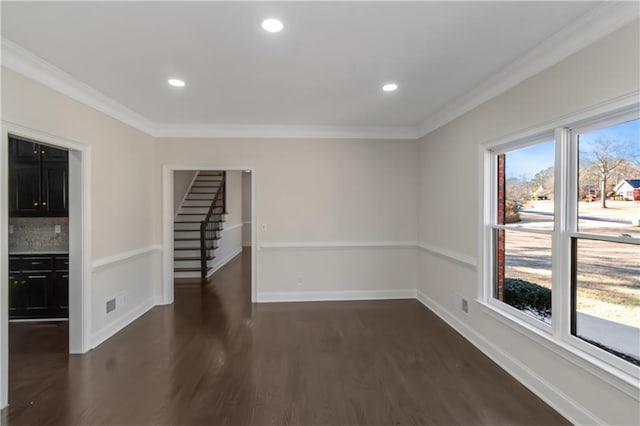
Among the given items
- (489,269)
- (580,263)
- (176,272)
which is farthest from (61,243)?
(580,263)

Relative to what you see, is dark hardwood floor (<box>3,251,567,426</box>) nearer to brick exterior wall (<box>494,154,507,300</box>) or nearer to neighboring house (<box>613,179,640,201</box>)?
brick exterior wall (<box>494,154,507,300</box>)

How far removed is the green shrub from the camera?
8.82 feet

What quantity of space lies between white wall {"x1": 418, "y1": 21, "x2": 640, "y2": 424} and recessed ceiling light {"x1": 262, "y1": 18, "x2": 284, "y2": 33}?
2.05 metres

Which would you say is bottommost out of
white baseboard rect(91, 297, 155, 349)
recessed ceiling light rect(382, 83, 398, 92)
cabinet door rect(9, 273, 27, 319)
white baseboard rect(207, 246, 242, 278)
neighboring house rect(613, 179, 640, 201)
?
white baseboard rect(91, 297, 155, 349)

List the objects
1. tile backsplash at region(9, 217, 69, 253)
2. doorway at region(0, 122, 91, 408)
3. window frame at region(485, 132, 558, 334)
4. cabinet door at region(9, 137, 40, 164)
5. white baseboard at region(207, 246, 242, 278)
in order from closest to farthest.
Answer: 1. doorway at region(0, 122, 91, 408)
2. window frame at region(485, 132, 558, 334)
3. cabinet door at region(9, 137, 40, 164)
4. tile backsplash at region(9, 217, 69, 253)
5. white baseboard at region(207, 246, 242, 278)

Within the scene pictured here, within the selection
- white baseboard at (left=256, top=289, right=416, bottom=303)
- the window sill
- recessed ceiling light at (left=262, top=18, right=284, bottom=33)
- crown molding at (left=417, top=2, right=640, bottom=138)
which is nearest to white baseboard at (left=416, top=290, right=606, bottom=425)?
the window sill

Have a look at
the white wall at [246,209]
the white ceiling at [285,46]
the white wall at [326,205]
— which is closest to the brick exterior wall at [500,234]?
the white ceiling at [285,46]

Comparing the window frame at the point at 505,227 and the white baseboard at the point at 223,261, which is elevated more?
the window frame at the point at 505,227

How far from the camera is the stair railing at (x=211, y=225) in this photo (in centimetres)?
642

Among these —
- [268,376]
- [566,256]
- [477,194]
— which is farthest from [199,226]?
[566,256]

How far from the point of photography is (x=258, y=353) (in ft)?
10.7

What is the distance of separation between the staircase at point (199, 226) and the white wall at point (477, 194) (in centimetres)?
433

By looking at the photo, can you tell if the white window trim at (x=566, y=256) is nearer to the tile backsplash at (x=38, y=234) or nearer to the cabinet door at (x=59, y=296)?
the cabinet door at (x=59, y=296)

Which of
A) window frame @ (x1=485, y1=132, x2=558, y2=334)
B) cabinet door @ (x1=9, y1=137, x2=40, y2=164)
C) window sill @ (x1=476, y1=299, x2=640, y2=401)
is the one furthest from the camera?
cabinet door @ (x1=9, y1=137, x2=40, y2=164)
